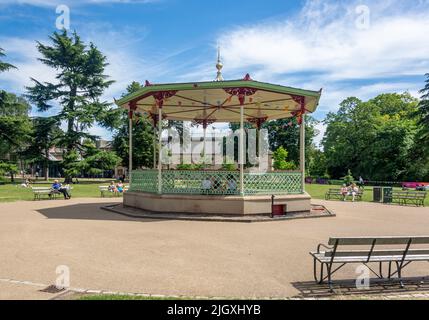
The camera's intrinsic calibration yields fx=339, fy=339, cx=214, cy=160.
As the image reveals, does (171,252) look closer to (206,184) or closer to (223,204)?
(223,204)

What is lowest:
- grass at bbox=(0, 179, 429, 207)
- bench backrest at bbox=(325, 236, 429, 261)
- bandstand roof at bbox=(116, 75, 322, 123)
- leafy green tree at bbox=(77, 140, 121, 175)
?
grass at bbox=(0, 179, 429, 207)

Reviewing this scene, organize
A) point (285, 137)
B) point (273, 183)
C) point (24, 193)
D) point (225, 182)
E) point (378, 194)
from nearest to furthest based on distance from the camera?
point (225, 182), point (273, 183), point (378, 194), point (24, 193), point (285, 137)

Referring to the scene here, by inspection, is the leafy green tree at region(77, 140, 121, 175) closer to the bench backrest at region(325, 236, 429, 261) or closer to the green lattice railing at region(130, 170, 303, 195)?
the green lattice railing at region(130, 170, 303, 195)

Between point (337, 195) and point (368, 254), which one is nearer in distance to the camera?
point (368, 254)

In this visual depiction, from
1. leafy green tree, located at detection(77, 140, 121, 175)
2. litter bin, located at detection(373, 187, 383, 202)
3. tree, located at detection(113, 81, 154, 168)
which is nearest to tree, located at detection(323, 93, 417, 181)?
litter bin, located at detection(373, 187, 383, 202)

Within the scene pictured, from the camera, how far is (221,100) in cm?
1756

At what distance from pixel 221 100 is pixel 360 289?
518 inches

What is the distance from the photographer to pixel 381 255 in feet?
20.1

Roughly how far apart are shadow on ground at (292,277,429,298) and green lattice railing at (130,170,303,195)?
8218 millimetres

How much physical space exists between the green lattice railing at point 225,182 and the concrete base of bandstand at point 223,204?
0.40 meters

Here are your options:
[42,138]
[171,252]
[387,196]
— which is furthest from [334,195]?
[42,138]

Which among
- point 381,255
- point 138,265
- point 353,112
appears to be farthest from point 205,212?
point 353,112

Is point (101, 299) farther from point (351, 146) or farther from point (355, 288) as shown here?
point (351, 146)

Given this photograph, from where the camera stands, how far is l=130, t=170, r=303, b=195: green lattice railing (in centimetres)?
1415
